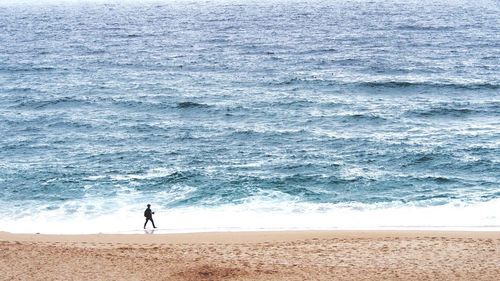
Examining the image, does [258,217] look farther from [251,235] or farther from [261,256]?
[261,256]

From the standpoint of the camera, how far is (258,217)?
31.7 meters

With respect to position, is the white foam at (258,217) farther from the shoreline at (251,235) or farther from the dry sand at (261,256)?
the dry sand at (261,256)

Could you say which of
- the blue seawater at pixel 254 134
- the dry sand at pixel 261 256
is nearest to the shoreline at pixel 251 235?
the dry sand at pixel 261 256

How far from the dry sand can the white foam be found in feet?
5.36

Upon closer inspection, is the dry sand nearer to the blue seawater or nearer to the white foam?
the white foam

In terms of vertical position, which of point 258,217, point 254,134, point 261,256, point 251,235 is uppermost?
point 254,134

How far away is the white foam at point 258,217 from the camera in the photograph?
99.3ft

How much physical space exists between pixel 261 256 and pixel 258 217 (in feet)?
20.3

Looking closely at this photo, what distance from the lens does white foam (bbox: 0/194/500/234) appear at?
30266mm

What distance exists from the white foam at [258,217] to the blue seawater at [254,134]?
0.43 ft

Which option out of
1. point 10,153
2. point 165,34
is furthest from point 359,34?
point 10,153

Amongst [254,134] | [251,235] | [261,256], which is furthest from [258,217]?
[254,134]

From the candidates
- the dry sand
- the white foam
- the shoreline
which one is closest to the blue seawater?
the white foam

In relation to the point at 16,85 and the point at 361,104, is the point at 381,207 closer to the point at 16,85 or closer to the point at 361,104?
the point at 361,104
